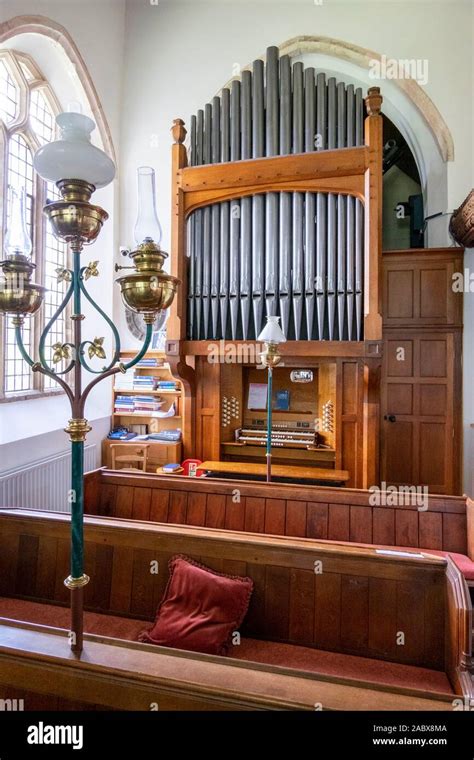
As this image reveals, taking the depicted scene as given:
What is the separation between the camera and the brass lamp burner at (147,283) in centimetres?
97

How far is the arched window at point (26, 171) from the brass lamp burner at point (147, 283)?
9.15 ft

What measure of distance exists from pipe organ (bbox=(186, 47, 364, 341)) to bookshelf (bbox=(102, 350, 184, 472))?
831 mm

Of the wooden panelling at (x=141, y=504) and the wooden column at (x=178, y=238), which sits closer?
the wooden panelling at (x=141, y=504)

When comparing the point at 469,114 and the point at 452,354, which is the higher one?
the point at 469,114

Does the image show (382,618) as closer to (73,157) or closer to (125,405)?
(73,157)

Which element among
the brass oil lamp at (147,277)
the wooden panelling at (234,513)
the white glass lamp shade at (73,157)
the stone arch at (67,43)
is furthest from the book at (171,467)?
the white glass lamp shade at (73,157)

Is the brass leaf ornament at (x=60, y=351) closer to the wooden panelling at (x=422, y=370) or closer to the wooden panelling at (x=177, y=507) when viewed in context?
the wooden panelling at (x=177, y=507)

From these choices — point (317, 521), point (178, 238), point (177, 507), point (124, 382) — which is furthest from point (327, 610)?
point (124, 382)

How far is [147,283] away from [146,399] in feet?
A: 12.7

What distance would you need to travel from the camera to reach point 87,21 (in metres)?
4.23

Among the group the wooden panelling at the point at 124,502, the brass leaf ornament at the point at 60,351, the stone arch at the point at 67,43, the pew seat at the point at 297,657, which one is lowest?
the pew seat at the point at 297,657

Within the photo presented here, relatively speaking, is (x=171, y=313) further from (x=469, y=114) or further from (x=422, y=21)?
(x=422, y=21)
